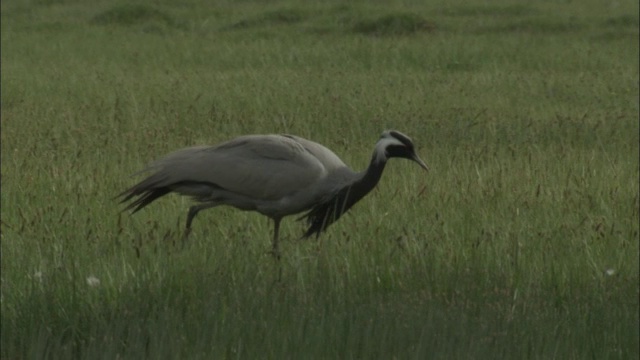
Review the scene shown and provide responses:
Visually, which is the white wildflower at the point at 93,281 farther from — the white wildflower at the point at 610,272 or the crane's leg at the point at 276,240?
the white wildflower at the point at 610,272

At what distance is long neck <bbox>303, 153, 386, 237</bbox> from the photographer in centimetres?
627

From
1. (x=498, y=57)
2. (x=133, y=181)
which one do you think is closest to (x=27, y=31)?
(x=498, y=57)

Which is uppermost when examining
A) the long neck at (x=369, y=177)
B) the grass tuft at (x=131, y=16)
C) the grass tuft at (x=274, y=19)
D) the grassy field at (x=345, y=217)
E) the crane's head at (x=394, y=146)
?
the crane's head at (x=394, y=146)

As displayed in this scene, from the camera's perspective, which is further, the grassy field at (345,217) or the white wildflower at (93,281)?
the white wildflower at (93,281)

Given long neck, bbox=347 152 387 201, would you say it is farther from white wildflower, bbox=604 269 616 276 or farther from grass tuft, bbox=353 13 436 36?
grass tuft, bbox=353 13 436 36

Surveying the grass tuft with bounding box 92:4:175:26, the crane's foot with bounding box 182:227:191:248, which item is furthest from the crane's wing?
the grass tuft with bounding box 92:4:175:26

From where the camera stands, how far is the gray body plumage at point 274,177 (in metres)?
6.27

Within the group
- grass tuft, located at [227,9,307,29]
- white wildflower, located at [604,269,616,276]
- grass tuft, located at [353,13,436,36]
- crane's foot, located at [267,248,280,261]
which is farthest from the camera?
grass tuft, located at [227,9,307,29]

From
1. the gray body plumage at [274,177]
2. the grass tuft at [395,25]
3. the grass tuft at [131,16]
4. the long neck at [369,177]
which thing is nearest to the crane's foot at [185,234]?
the gray body plumage at [274,177]

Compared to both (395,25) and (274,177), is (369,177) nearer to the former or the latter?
(274,177)

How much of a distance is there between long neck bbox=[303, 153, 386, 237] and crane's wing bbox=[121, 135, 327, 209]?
0.14m

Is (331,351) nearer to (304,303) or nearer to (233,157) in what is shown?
(304,303)

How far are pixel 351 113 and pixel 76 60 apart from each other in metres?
4.86

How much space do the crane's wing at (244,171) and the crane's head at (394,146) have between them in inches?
10.7
